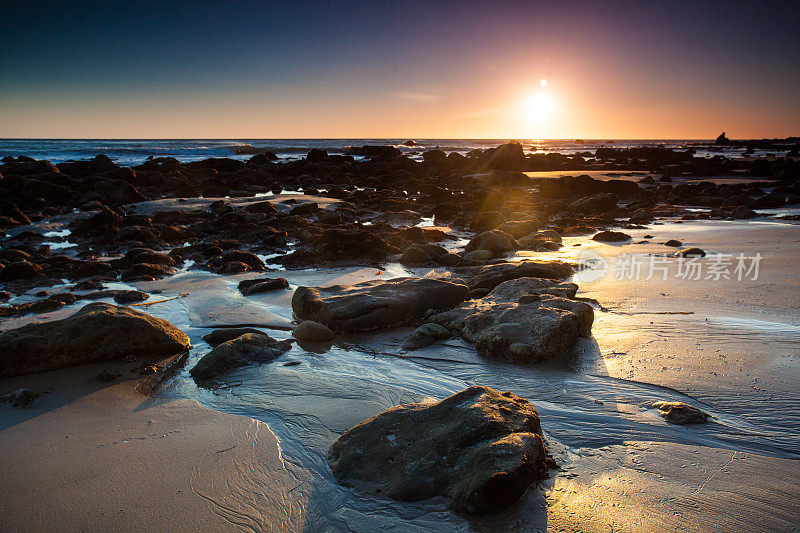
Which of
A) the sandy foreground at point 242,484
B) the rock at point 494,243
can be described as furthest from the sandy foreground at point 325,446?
the rock at point 494,243

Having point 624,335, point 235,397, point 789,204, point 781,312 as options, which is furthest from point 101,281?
point 789,204

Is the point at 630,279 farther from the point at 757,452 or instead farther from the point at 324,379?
the point at 324,379

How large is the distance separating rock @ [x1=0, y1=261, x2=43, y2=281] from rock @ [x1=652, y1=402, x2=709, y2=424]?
9492mm

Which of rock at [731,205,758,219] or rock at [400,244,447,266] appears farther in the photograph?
rock at [731,205,758,219]

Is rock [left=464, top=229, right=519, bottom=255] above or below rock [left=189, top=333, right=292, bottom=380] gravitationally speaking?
above

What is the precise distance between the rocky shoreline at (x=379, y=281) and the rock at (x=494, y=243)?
0.13ft

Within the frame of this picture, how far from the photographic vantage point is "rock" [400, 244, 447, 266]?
861 cm

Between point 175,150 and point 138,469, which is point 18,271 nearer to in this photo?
point 138,469

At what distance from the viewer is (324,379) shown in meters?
4.17

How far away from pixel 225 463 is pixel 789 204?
60.5 ft

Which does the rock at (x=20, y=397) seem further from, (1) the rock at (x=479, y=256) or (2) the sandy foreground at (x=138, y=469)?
(1) the rock at (x=479, y=256)

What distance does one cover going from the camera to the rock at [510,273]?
662 cm

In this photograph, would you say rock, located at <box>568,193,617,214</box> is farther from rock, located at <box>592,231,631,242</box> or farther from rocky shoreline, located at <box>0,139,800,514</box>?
rock, located at <box>592,231,631,242</box>

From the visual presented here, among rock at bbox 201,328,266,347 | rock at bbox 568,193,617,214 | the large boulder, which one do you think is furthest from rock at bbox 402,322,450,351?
rock at bbox 568,193,617,214
